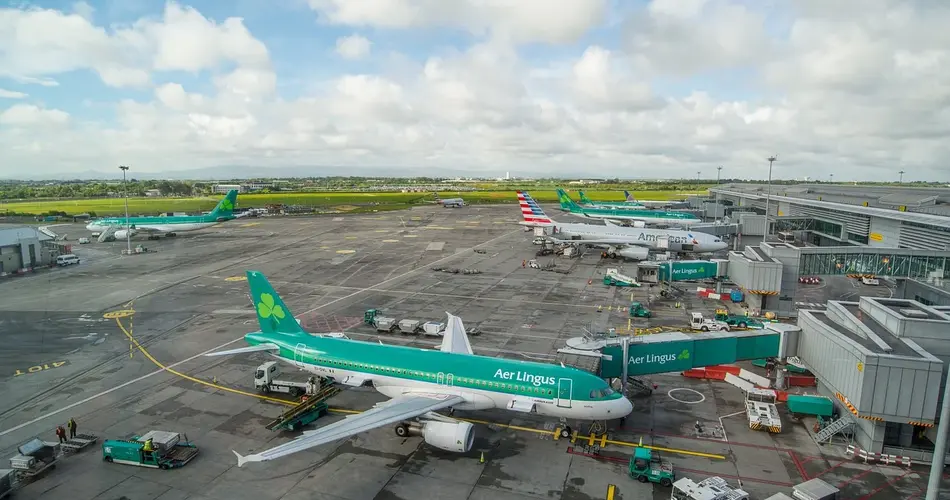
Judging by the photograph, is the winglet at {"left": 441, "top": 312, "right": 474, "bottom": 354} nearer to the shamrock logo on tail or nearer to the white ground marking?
the shamrock logo on tail

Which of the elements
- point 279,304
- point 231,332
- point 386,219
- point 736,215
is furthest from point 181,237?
point 736,215

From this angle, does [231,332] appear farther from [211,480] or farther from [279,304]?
[211,480]

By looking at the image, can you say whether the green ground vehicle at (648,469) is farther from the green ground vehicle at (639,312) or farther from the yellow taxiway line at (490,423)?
the green ground vehicle at (639,312)

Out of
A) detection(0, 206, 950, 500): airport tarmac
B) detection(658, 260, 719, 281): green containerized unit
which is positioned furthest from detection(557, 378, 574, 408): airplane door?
detection(658, 260, 719, 281): green containerized unit

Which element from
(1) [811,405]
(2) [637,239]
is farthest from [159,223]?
(1) [811,405]

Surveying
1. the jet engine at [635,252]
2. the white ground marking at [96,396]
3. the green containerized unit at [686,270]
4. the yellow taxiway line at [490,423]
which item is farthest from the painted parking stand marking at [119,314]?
the jet engine at [635,252]

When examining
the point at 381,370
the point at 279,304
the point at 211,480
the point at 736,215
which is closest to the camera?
the point at 211,480
